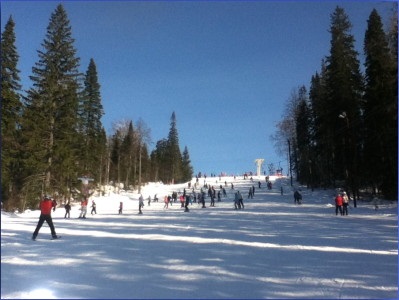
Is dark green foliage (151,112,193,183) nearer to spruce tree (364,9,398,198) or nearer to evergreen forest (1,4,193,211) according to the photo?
evergreen forest (1,4,193,211)

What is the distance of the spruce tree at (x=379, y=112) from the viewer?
1089 inches

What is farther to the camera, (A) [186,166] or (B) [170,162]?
(A) [186,166]

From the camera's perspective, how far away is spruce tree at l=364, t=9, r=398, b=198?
1089 inches

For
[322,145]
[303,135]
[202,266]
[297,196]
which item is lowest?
[202,266]

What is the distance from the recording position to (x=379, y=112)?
29781 millimetres

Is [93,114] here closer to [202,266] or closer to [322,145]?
[322,145]

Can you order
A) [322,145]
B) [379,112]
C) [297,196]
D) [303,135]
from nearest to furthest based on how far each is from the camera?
1. [379,112]
2. [297,196]
3. [322,145]
4. [303,135]

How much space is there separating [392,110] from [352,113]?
41.7ft

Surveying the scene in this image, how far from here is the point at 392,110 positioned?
2362 cm

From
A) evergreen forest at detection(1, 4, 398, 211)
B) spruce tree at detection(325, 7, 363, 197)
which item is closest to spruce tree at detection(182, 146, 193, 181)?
evergreen forest at detection(1, 4, 398, 211)

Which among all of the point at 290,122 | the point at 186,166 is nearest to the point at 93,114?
the point at 290,122

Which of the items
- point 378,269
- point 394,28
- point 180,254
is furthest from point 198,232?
point 394,28

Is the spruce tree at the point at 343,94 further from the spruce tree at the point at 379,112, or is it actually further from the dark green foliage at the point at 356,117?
the spruce tree at the point at 379,112

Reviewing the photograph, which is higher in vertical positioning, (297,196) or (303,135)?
(303,135)
